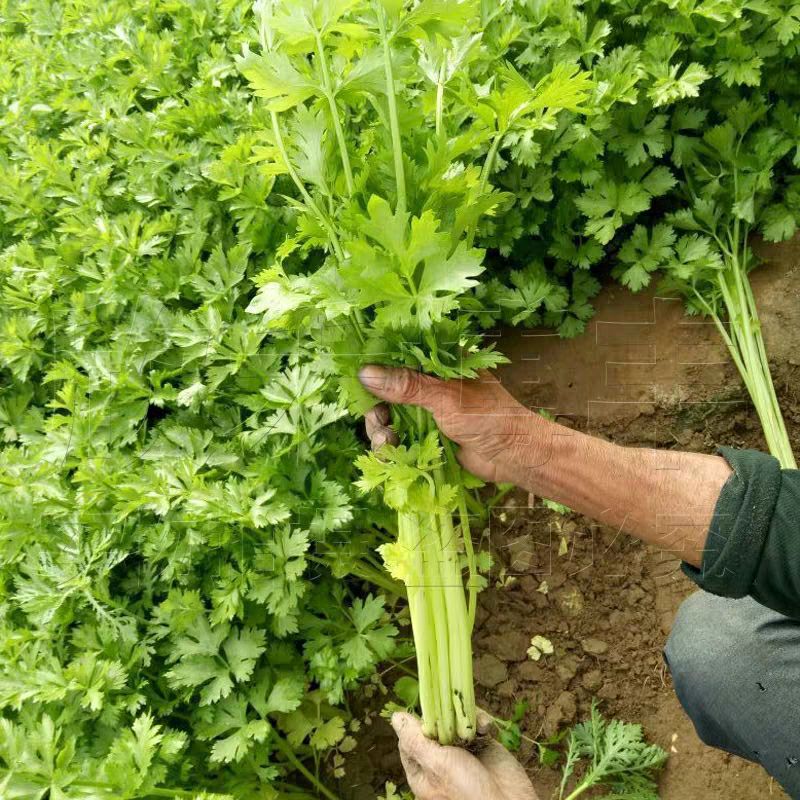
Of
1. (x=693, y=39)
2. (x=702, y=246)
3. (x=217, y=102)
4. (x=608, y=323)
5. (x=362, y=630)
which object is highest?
(x=217, y=102)

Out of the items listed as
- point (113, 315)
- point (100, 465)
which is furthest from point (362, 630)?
point (113, 315)

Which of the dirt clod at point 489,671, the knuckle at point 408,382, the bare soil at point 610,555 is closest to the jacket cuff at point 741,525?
the knuckle at point 408,382

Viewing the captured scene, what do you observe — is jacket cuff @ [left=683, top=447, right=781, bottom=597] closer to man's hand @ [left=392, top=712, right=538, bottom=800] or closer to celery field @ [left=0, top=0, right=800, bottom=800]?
celery field @ [left=0, top=0, right=800, bottom=800]

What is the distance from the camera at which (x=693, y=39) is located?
1987 mm

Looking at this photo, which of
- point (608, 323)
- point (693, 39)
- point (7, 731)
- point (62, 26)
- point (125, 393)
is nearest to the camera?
point (7, 731)

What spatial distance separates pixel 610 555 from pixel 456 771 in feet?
3.12

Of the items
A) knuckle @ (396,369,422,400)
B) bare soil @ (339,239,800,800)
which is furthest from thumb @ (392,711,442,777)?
knuckle @ (396,369,422,400)

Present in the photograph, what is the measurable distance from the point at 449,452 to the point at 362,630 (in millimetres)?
597

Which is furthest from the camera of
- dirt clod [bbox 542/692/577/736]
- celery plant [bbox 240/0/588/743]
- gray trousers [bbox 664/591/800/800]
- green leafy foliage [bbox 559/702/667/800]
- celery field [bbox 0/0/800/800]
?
dirt clod [bbox 542/692/577/736]

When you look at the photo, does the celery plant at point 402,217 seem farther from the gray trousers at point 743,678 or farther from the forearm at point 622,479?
the gray trousers at point 743,678

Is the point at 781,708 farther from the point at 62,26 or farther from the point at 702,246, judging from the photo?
the point at 62,26

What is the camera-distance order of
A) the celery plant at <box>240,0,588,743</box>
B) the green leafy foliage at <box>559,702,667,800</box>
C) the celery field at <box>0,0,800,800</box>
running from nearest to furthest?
the celery plant at <box>240,0,588,743</box>, the celery field at <box>0,0,800,800</box>, the green leafy foliage at <box>559,702,667,800</box>

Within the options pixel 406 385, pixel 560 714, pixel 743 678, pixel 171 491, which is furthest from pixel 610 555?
pixel 171 491

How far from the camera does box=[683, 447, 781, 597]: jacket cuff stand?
1.31 m
